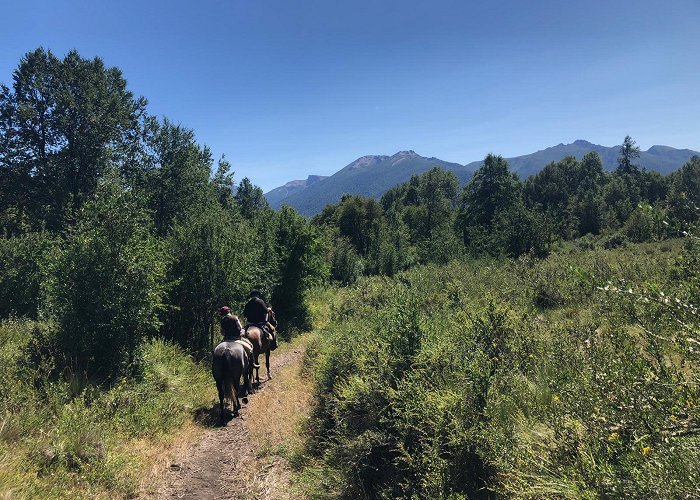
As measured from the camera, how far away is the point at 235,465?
6754 mm

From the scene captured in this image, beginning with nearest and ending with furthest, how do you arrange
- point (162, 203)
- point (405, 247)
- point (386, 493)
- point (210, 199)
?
point (386, 493)
point (210, 199)
point (162, 203)
point (405, 247)

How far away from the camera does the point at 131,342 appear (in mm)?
8664

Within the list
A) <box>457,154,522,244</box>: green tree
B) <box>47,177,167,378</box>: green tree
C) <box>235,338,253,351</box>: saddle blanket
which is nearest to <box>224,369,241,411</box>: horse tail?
<box>235,338,253,351</box>: saddle blanket

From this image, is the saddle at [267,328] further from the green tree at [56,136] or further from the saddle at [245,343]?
the green tree at [56,136]

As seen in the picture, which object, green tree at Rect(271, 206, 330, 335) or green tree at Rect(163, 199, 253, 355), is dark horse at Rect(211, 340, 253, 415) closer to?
green tree at Rect(163, 199, 253, 355)

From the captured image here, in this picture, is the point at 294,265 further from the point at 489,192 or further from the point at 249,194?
the point at 249,194

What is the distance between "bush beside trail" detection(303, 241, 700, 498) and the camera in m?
2.73

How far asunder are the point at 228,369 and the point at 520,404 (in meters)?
6.41

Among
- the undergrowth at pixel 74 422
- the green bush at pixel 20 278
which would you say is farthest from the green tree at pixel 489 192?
the undergrowth at pixel 74 422

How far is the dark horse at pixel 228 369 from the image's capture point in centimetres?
869

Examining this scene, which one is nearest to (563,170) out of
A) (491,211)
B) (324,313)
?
(491,211)

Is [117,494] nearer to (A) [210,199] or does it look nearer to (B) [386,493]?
(B) [386,493]

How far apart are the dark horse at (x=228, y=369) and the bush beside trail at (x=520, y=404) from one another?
2064mm

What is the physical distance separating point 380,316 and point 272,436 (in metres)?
3.21
